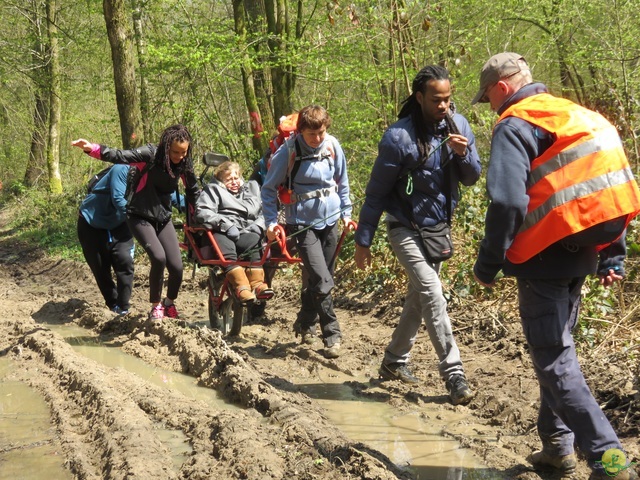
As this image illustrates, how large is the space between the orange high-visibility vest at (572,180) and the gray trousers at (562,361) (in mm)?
272

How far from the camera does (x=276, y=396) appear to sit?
19.0 ft

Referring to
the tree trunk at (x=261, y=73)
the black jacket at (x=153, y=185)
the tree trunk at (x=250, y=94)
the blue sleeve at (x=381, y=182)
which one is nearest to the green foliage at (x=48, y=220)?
the tree trunk at (x=250, y=94)

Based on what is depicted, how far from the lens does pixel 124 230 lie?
9305 millimetres

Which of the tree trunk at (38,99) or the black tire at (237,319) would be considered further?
the tree trunk at (38,99)

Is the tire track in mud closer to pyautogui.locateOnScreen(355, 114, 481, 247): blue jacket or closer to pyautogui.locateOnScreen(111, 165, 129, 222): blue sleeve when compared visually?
pyautogui.locateOnScreen(111, 165, 129, 222): blue sleeve

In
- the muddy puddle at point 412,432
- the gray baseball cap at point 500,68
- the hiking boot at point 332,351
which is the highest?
the gray baseball cap at point 500,68

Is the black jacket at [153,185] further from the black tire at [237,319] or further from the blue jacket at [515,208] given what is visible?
the blue jacket at [515,208]

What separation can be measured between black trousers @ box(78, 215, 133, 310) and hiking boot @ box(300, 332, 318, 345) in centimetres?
253

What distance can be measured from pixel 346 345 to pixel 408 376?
1.64 metres

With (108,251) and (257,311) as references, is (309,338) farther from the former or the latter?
(108,251)

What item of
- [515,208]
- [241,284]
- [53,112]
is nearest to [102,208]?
[241,284]

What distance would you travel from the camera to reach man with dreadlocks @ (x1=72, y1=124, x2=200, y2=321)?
26.2ft

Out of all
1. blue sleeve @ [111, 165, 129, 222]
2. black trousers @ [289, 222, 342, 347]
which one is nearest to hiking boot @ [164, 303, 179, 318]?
blue sleeve @ [111, 165, 129, 222]

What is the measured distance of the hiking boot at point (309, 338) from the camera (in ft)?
25.9
